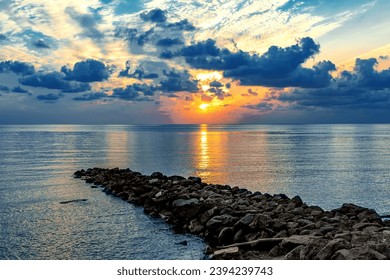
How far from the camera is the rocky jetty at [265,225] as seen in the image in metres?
15.0

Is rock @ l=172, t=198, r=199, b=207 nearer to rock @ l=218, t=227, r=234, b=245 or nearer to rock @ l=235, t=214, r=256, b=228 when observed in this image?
rock @ l=218, t=227, r=234, b=245

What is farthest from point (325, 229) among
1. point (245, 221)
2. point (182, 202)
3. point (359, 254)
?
point (182, 202)

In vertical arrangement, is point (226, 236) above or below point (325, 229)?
below

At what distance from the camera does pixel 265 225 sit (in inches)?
757

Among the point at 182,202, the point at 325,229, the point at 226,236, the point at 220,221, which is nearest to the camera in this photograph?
the point at 325,229

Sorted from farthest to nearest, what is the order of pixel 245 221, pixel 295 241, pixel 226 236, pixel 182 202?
pixel 182 202
pixel 245 221
pixel 226 236
pixel 295 241

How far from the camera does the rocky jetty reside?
49.2ft

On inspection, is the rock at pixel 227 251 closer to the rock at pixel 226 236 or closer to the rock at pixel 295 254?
the rock at pixel 226 236

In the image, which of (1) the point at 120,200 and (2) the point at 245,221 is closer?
(2) the point at 245,221

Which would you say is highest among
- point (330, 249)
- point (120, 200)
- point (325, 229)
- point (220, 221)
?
point (330, 249)

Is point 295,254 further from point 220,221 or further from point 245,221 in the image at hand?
point 220,221

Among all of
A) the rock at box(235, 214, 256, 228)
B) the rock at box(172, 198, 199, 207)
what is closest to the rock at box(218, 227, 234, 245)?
the rock at box(235, 214, 256, 228)

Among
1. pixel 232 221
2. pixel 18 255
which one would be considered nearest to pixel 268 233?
pixel 232 221

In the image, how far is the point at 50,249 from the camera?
63.2ft
